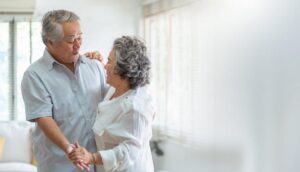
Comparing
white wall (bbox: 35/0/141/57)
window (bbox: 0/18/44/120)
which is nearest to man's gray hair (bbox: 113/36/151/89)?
white wall (bbox: 35/0/141/57)

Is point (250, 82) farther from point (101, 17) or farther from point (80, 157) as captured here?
point (101, 17)

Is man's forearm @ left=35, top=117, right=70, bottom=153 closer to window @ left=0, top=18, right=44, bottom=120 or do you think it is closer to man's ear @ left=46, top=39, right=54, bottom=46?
man's ear @ left=46, top=39, right=54, bottom=46

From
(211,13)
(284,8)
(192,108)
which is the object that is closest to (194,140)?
(192,108)

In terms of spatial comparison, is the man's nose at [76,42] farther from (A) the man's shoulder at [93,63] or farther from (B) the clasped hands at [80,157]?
(B) the clasped hands at [80,157]

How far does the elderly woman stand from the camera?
5.96ft

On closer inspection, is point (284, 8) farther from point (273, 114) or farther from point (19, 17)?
point (19, 17)

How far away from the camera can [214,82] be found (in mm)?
3537

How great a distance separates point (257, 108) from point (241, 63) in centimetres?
36

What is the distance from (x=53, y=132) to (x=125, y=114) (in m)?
0.32

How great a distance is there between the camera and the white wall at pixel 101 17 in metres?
5.42

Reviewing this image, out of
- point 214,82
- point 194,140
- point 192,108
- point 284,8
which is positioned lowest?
point 194,140

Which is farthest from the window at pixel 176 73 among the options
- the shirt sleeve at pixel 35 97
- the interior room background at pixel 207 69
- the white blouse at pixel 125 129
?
the shirt sleeve at pixel 35 97

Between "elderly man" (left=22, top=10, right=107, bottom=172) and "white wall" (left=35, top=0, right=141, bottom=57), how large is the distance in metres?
3.40

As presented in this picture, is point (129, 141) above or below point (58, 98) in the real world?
below
